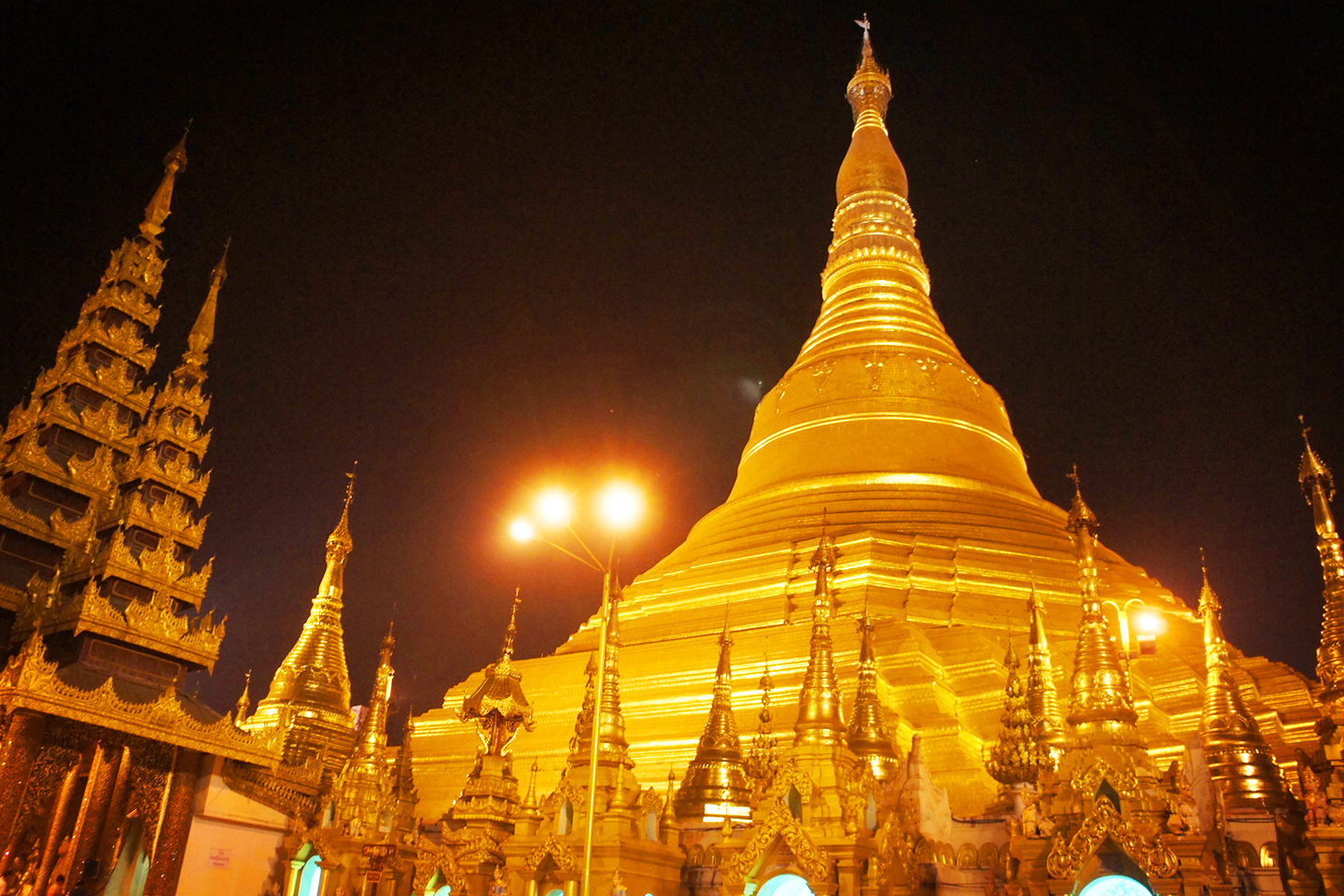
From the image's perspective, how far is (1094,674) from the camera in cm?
1023

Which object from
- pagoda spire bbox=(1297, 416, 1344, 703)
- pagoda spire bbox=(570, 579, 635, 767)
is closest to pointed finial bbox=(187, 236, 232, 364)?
pagoda spire bbox=(570, 579, 635, 767)

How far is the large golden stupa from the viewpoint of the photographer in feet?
54.7

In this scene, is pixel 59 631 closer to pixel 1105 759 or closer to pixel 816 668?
pixel 816 668

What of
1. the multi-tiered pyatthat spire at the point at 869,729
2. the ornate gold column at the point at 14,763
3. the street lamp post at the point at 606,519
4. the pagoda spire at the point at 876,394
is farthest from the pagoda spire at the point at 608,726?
the pagoda spire at the point at 876,394

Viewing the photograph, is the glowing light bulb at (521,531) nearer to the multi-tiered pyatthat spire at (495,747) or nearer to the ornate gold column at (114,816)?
the multi-tiered pyatthat spire at (495,747)

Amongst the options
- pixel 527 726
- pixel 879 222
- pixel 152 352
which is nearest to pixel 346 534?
pixel 152 352

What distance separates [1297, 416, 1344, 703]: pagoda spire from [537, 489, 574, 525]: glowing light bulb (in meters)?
8.77

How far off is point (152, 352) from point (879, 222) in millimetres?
20943

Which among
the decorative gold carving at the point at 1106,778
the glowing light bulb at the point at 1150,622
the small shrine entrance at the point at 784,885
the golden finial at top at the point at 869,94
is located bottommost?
the small shrine entrance at the point at 784,885

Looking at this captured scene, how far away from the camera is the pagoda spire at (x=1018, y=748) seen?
11039 mm

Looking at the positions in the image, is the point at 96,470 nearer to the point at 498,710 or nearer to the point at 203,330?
the point at 203,330

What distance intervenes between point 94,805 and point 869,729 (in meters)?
10.5

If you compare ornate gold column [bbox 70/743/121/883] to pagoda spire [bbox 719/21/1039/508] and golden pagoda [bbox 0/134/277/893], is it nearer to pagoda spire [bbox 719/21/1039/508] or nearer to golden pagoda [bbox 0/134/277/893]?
golden pagoda [bbox 0/134/277/893]

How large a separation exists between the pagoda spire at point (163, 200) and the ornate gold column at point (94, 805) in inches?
413
